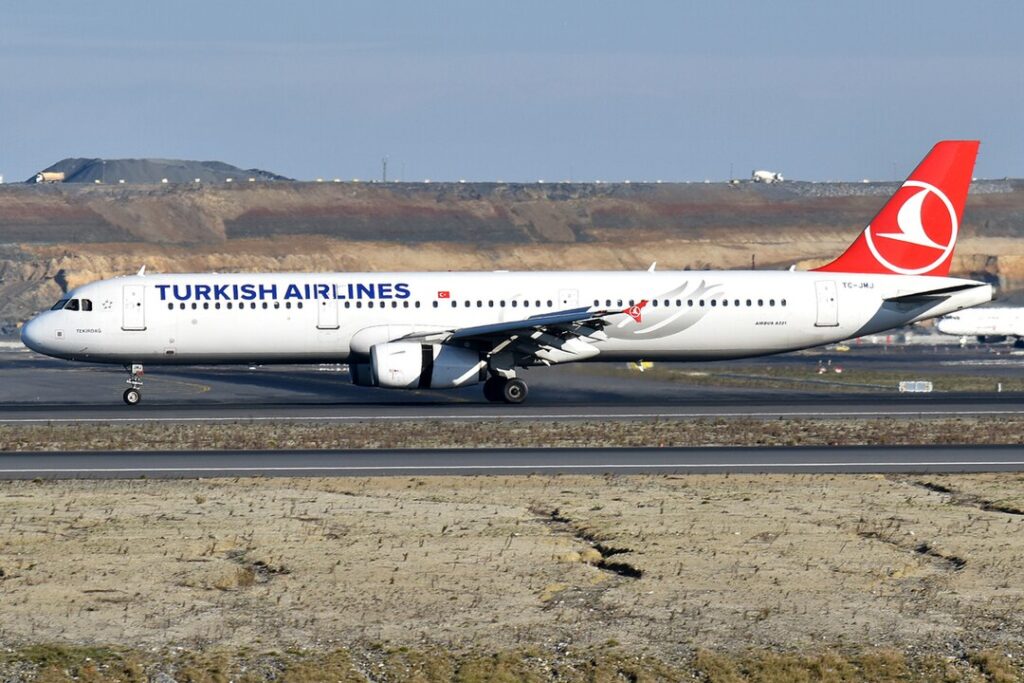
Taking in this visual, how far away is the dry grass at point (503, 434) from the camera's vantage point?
100 ft

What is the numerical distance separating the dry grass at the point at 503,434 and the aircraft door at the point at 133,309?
6124mm

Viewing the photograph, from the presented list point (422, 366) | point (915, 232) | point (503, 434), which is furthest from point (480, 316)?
point (915, 232)

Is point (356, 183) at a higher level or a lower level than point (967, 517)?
higher

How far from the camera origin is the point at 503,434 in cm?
3198

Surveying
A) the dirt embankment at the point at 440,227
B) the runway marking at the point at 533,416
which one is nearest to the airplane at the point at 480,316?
the runway marking at the point at 533,416

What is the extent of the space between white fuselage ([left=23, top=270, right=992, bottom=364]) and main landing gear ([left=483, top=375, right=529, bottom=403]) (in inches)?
65.4

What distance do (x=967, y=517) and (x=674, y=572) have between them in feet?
19.1

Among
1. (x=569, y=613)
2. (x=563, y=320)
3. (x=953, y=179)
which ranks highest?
(x=953, y=179)

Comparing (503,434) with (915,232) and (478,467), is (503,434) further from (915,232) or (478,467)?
(915,232)

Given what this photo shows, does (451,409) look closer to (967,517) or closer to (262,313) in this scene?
(262,313)

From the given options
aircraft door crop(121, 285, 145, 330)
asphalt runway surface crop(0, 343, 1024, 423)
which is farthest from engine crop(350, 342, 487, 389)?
aircraft door crop(121, 285, 145, 330)

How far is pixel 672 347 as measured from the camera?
134 feet

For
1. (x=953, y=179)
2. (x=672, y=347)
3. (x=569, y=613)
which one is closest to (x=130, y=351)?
(x=672, y=347)

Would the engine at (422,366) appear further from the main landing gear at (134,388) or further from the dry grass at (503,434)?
the main landing gear at (134,388)
